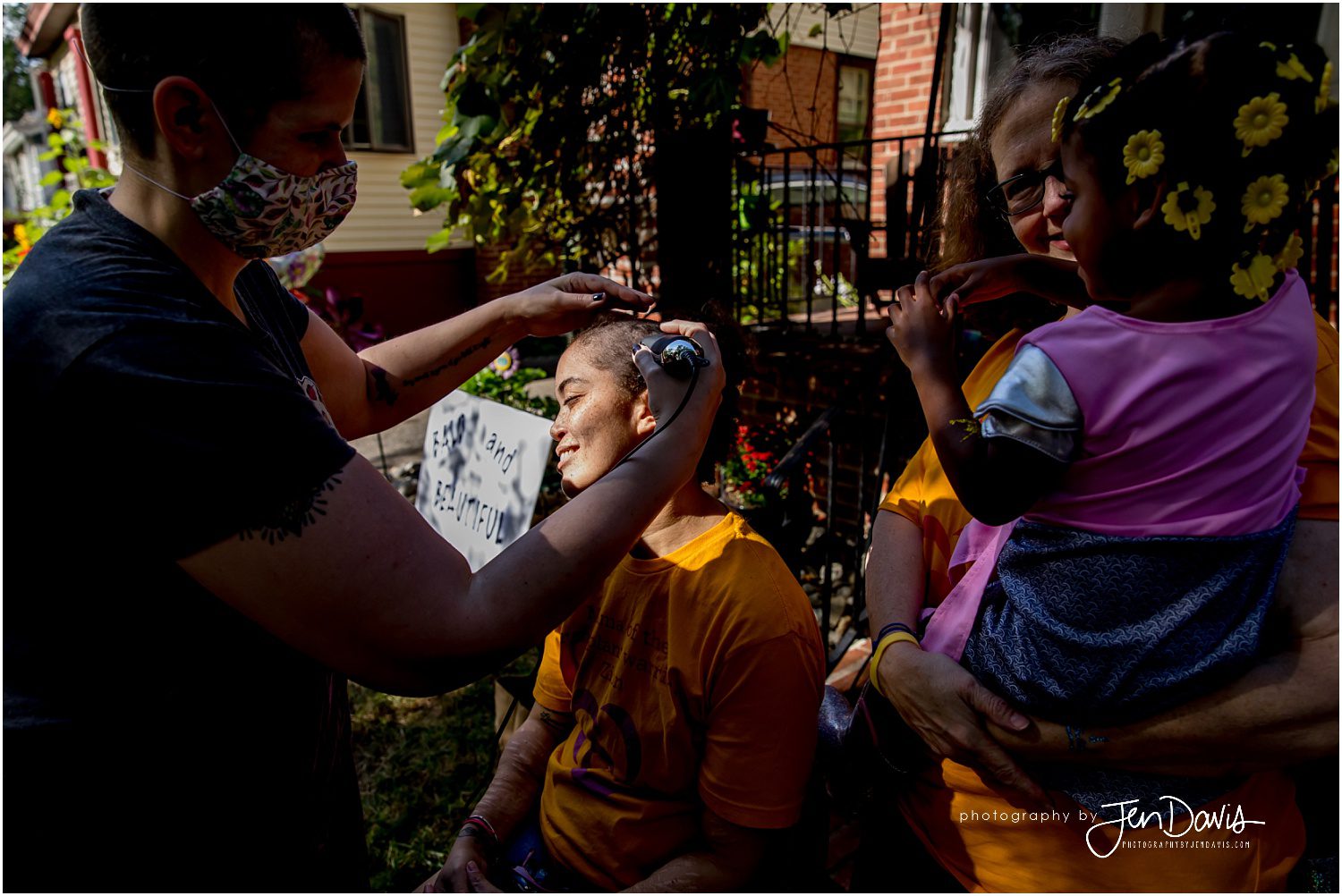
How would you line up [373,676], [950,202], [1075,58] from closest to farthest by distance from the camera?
[373,676] → [1075,58] → [950,202]

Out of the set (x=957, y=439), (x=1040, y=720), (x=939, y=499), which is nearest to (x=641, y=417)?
(x=939, y=499)

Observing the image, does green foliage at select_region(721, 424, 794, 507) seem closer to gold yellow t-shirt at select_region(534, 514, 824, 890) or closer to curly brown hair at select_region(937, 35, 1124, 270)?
curly brown hair at select_region(937, 35, 1124, 270)

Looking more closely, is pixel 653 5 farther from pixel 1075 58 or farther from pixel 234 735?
pixel 234 735

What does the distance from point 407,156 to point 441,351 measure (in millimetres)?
10782

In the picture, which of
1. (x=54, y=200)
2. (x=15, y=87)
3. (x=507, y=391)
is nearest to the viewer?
(x=507, y=391)

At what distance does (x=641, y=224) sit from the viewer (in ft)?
15.8

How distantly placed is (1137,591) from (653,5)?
343cm

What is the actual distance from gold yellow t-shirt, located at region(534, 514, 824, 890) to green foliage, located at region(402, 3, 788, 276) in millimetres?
2345

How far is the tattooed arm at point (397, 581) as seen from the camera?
102 cm

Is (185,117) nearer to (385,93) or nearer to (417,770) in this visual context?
(417,770)

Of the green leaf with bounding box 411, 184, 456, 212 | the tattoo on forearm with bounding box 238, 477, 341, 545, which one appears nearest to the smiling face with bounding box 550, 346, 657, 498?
the tattoo on forearm with bounding box 238, 477, 341, 545

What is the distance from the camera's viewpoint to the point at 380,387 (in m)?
1.92

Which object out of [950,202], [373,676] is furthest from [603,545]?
[950,202]

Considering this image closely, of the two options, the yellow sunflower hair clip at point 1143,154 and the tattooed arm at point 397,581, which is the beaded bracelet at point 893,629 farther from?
the yellow sunflower hair clip at point 1143,154
